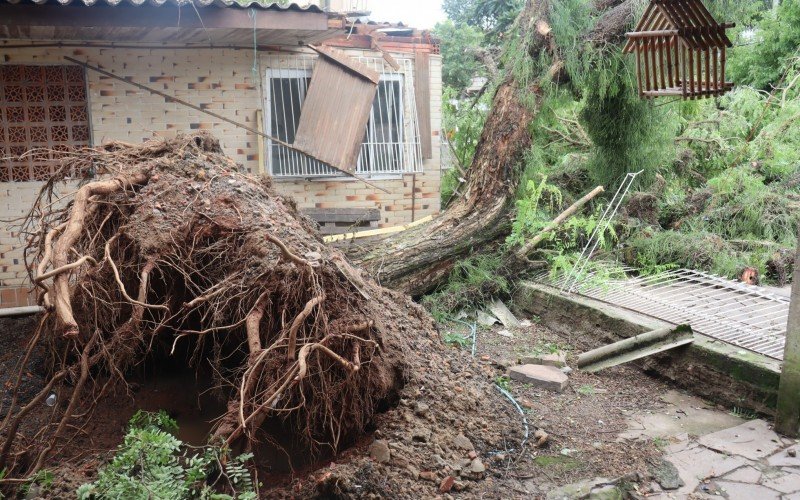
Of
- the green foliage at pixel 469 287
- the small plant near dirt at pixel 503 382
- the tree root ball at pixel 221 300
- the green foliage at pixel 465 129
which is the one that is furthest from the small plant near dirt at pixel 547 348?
the green foliage at pixel 465 129

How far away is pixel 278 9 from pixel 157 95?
83.3 inches

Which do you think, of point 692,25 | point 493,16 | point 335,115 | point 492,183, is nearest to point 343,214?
point 335,115

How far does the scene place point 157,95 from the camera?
847 cm

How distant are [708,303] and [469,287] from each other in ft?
8.50

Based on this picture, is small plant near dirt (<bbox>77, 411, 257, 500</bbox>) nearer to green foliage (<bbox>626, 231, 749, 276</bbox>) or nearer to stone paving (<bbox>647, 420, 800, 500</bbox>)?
stone paving (<bbox>647, 420, 800, 500</bbox>)

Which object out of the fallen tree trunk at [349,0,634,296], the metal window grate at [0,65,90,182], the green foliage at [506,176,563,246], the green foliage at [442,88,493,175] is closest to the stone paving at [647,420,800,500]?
the green foliage at [506,176,563,246]

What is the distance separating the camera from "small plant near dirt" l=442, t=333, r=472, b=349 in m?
6.86

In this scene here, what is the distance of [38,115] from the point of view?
7.98 meters

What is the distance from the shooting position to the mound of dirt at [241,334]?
4.07m

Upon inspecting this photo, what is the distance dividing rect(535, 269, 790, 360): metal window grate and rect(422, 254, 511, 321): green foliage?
558 mm

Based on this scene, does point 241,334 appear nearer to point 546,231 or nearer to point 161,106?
point 546,231

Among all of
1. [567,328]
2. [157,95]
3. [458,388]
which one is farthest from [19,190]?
[567,328]

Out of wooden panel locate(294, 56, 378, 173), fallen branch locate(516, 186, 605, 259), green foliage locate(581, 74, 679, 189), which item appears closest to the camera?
fallen branch locate(516, 186, 605, 259)

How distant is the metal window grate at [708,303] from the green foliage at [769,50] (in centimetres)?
814
